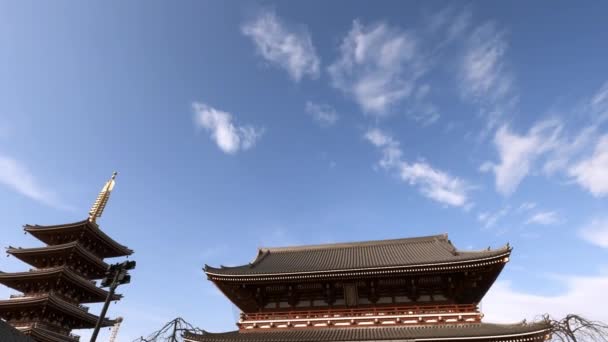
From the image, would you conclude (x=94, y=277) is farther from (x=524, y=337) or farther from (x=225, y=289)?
(x=524, y=337)

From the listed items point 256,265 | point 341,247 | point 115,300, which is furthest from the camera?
point 115,300

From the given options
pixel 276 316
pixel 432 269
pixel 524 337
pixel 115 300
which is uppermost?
pixel 115 300

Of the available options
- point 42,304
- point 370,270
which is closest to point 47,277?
point 42,304

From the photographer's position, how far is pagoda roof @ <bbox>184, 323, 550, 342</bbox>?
1423 centimetres

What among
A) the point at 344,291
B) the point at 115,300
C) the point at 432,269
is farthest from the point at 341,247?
the point at 115,300

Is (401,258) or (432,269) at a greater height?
(401,258)

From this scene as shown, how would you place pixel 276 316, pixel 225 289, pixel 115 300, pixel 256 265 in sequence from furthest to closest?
pixel 115 300 → pixel 256 265 → pixel 225 289 → pixel 276 316

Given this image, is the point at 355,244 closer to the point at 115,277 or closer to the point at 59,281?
the point at 115,277

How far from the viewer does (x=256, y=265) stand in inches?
891

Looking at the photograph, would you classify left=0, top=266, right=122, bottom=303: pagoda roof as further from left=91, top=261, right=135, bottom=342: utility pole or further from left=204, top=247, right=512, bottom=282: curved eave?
left=91, top=261, right=135, bottom=342: utility pole

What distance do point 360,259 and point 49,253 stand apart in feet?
91.5

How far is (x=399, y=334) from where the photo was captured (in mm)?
15367

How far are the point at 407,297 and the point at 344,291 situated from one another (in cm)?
323

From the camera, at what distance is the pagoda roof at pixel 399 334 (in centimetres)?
1423
